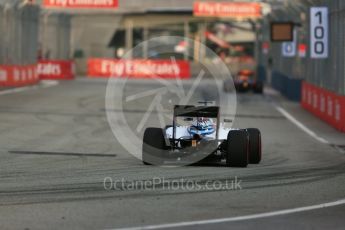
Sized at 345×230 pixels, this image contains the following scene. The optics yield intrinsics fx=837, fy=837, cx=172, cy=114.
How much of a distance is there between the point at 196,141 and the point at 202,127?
0.30 metres

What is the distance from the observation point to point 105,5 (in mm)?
34969

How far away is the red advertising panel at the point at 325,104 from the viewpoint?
22453mm

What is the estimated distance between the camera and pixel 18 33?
42.8m

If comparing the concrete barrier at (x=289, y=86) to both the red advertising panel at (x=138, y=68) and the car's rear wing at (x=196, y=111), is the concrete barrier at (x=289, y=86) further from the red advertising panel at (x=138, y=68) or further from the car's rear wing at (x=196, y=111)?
the car's rear wing at (x=196, y=111)

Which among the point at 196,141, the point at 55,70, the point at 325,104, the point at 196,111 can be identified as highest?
the point at 196,111

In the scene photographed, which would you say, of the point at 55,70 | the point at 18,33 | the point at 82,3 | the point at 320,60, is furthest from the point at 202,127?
the point at 55,70

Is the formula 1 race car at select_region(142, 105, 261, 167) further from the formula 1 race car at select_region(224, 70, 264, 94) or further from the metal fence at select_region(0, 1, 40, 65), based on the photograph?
the formula 1 race car at select_region(224, 70, 264, 94)

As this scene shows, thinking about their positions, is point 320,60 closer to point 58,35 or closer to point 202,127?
point 202,127

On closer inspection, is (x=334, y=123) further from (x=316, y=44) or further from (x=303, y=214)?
(x=303, y=214)

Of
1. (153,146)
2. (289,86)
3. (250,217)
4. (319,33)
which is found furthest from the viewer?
(289,86)

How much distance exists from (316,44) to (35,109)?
932 centimetres

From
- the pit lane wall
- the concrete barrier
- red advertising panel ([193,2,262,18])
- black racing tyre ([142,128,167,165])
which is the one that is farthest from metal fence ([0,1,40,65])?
black racing tyre ([142,128,167,165])

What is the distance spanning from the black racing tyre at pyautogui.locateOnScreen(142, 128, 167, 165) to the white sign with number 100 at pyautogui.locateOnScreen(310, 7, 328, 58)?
13955mm

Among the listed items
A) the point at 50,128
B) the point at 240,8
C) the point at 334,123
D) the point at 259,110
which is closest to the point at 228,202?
the point at 50,128
